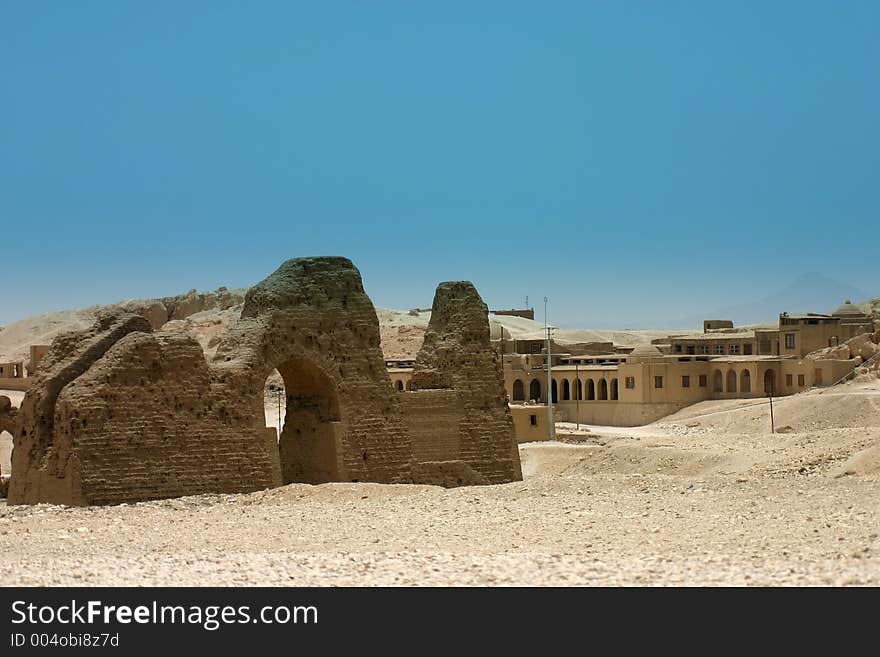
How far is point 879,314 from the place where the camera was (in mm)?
82812

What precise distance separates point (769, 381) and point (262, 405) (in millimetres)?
39984

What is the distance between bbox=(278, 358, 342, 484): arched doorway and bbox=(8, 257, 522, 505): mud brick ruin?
0.03 meters

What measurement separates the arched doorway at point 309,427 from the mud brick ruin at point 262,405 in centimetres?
3

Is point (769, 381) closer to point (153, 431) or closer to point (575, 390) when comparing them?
point (575, 390)

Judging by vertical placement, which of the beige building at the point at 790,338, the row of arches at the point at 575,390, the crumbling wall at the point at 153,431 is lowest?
the crumbling wall at the point at 153,431

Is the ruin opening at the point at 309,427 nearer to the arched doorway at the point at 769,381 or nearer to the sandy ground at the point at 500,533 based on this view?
the sandy ground at the point at 500,533

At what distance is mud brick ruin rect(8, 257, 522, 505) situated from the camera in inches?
755

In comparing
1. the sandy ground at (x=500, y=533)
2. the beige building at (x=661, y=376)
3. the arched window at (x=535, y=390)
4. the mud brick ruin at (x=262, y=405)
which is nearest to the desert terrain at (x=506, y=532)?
the sandy ground at (x=500, y=533)

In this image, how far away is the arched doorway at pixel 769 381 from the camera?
56312 millimetres

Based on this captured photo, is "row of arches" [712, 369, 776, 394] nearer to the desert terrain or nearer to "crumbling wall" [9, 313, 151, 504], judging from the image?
the desert terrain

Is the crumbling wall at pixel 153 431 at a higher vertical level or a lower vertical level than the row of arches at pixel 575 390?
lower
